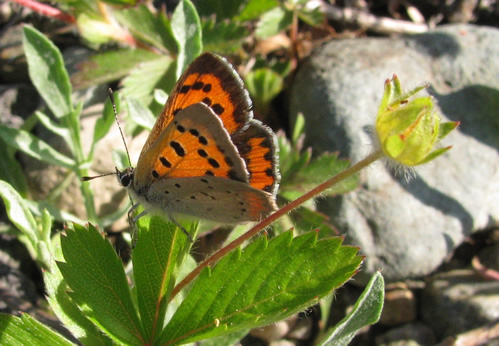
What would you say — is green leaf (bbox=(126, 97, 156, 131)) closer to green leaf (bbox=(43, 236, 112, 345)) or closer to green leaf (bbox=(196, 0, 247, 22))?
green leaf (bbox=(43, 236, 112, 345))

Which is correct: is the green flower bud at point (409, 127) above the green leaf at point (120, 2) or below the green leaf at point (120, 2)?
below

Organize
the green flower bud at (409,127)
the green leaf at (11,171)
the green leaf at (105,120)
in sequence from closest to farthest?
the green flower bud at (409,127) < the green leaf at (105,120) < the green leaf at (11,171)

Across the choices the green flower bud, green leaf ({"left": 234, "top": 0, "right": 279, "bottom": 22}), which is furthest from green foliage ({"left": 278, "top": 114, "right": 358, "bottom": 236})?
the green flower bud

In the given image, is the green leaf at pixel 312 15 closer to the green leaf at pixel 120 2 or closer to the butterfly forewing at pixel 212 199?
the green leaf at pixel 120 2

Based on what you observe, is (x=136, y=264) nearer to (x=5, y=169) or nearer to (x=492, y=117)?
(x=5, y=169)

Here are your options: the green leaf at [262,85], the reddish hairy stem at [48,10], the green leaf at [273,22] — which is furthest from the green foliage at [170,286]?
the green leaf at [273,22]
